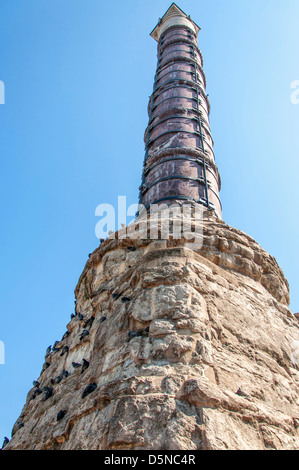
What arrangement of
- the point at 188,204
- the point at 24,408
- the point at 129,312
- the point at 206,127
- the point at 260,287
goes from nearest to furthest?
the point at 129,312 → the point at 260,287 → the point at 24,408 → the point at 188,204 → the point at 206,127

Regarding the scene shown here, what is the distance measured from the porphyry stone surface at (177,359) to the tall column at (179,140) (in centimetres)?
144

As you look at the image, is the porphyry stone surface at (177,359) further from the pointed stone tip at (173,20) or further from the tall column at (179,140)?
the pointed stone tip at (173,20)

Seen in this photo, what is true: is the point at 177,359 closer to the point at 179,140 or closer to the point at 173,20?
the point at 179,140

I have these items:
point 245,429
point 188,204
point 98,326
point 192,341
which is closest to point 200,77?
point 188,204

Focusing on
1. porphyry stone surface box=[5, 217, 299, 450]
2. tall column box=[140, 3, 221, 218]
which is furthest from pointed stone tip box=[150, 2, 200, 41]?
porphyry stone surface box=[5, 217, 299, 450]

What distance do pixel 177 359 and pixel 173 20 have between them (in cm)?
1166

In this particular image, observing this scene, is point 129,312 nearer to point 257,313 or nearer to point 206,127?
point 257,313

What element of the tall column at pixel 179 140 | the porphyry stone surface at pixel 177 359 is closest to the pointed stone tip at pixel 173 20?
the tall column at pixel 179 140

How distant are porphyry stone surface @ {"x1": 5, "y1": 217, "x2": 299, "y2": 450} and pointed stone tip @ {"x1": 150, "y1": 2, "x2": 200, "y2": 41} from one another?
9.09m

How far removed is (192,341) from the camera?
2896 mm

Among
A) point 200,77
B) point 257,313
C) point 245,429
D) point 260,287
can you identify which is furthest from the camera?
point 200,77

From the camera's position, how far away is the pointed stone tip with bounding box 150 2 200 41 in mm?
11922

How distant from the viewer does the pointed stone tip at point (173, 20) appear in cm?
1192

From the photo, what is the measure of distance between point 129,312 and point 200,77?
284 inches
